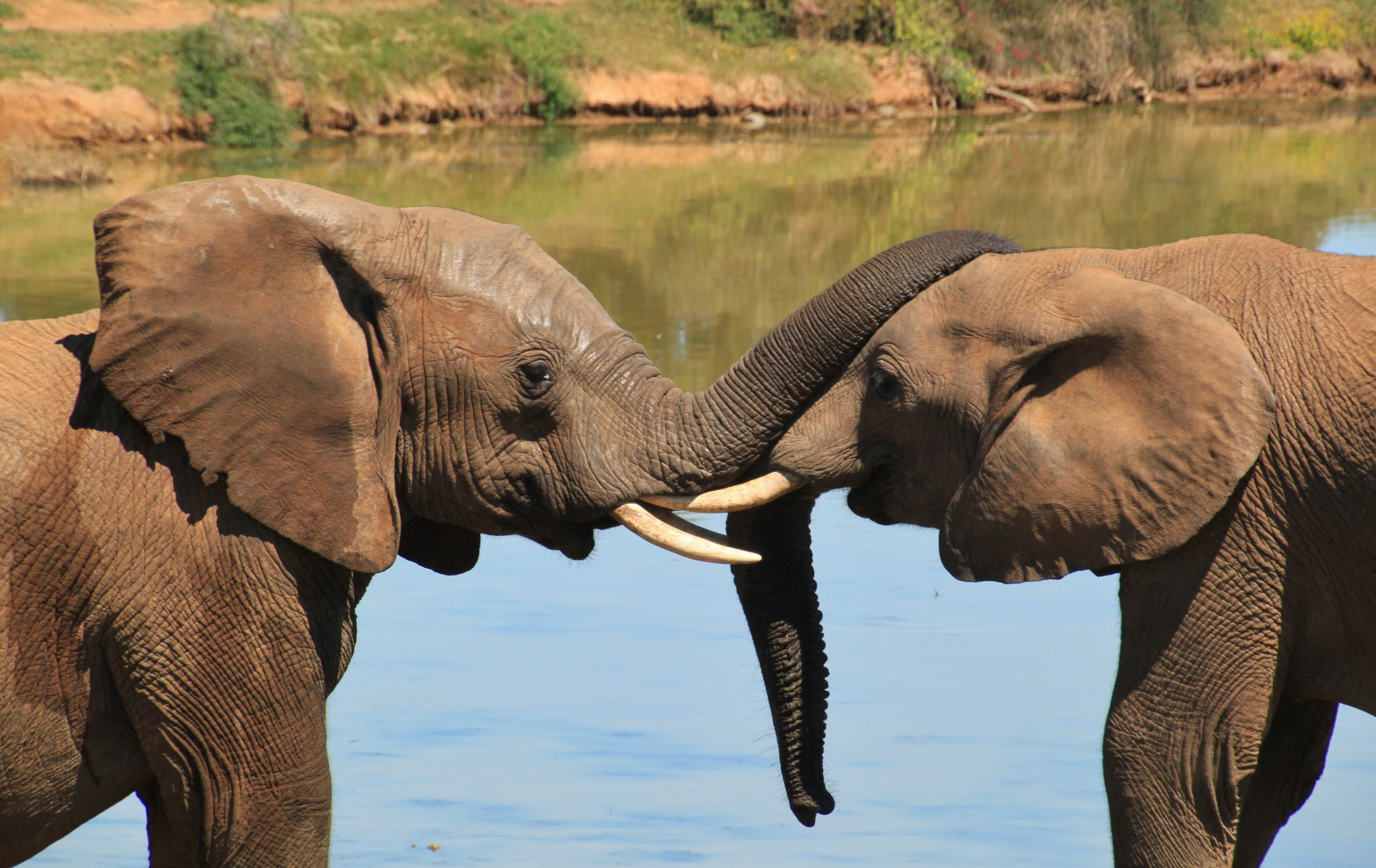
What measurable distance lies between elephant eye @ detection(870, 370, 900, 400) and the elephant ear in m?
0.25

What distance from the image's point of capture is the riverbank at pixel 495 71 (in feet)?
80.4

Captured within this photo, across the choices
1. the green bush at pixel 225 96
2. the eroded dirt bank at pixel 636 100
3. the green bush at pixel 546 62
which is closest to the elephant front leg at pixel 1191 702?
the eroded dirt bank at pixel 636 100

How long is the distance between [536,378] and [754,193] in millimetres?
18550

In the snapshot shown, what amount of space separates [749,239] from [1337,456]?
1476 centimetres

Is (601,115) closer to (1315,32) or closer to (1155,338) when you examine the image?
(1315,32)

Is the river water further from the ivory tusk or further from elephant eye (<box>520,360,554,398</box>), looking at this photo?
elephant eye (<box>520,360,554,398</box>)

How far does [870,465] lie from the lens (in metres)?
4.59

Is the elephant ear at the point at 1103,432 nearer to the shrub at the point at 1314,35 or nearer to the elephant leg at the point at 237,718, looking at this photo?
the elephant leg at the point at 237,718

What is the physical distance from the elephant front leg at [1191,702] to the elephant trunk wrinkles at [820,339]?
1.02 m

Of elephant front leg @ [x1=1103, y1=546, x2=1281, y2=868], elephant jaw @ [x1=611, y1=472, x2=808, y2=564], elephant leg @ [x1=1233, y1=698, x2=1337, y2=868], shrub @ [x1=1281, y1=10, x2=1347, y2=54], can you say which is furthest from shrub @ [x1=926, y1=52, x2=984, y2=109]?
elephant front leg @ [x1=1103, y1=546, x2=1281, y2=868]

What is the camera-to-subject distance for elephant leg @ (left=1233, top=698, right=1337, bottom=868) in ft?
15.3

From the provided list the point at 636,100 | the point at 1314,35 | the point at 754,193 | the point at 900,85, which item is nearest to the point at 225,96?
the point at 636,100

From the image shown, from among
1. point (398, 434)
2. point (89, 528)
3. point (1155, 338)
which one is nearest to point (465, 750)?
point (398, 434)

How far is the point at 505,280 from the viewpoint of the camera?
161 inches
